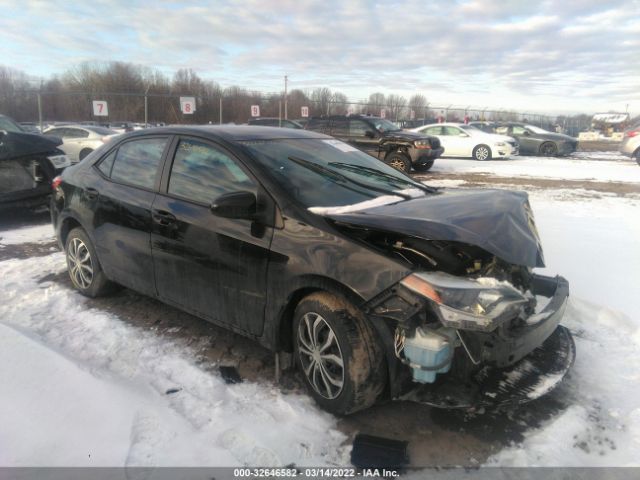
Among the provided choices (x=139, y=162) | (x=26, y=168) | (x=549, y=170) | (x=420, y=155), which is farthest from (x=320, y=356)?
(x=549, y=170)

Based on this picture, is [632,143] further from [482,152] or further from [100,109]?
[100,109]

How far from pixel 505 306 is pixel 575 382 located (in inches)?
47.3

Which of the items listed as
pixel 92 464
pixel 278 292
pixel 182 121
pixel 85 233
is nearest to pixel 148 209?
pixel 85 233

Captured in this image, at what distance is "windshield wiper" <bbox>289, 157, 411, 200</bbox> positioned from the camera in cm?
341

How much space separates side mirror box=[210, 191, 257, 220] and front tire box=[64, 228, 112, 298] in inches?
78.4

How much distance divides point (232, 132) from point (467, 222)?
1.92 meters

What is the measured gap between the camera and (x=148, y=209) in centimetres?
364

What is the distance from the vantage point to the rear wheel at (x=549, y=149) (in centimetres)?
2172

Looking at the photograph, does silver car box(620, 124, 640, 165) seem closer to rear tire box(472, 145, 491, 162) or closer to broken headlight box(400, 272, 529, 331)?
rear tire box(472, 145, 491, 162)

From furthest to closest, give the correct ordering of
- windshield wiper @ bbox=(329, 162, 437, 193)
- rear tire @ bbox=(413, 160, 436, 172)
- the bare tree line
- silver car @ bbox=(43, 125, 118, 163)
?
the bare tree line
silver car @ bbox=(43, 125, 118, 163)
rear tire @ bbox=(413, 160, 436, 172)
windshield wiper @ bbox=(329, 162, 437, 193)

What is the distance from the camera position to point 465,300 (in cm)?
229

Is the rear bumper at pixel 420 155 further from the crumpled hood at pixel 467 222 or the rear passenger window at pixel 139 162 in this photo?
the crumpled hood at pixel 467 222

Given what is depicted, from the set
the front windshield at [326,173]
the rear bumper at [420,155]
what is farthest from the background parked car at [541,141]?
the front windshield at [326,173]

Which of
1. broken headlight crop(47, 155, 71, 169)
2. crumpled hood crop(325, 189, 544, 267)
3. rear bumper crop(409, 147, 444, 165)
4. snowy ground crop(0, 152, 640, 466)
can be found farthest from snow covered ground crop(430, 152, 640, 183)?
crumpled hood crop(325, 189, 544, 267)
